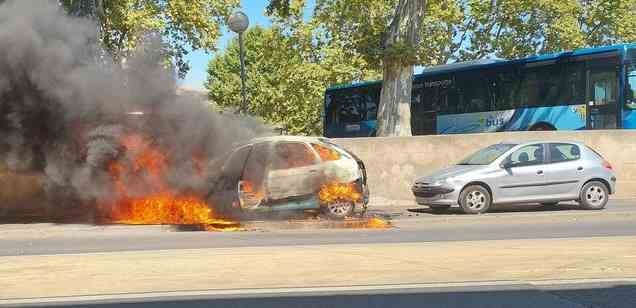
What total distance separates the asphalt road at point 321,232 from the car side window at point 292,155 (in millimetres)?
938

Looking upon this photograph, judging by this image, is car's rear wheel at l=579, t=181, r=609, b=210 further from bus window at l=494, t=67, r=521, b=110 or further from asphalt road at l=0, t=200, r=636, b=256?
bus window at l=494, t=67, r=521, b=110

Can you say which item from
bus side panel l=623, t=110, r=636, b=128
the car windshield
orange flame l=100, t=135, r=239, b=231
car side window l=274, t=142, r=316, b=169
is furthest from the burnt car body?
bus side panel l=623, t=110, r=636, b=128

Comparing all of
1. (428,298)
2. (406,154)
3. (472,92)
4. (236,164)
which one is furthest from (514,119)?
(428,298)

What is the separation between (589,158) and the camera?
14.0 metres

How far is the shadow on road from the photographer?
5.55 metres

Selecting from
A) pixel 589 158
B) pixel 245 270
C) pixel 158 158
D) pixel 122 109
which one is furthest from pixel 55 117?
pixel 589 158

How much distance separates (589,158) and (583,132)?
3249 millimetres

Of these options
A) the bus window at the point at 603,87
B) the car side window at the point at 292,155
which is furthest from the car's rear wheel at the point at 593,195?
the bus window at the point at 603,87

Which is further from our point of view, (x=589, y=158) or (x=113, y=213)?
(x=589, y=158)

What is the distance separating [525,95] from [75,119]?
45.7 feet

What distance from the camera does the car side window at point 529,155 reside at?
13797 millimetres

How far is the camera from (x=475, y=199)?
44.9 feet

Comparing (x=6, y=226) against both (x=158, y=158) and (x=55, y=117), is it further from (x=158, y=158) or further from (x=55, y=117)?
(x=158, y=158)

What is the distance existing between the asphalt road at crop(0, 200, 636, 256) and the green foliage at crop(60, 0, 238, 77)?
14.7 meters
